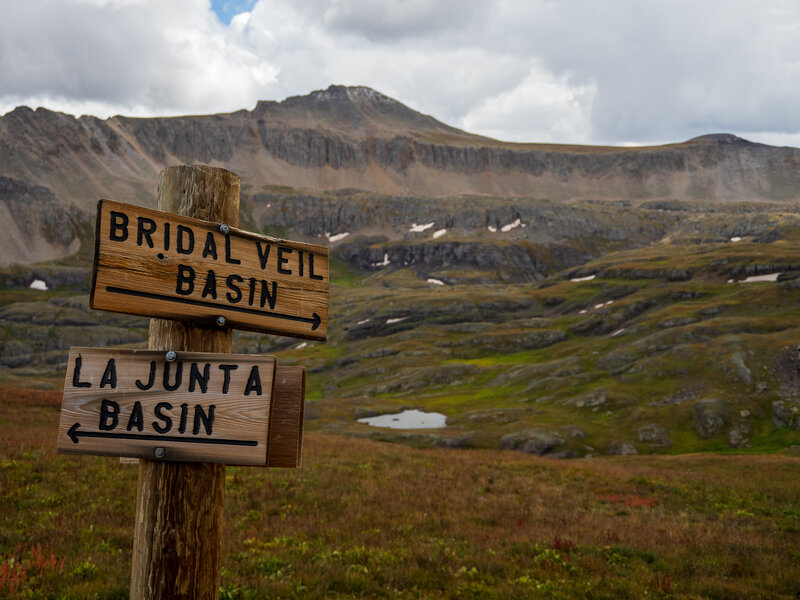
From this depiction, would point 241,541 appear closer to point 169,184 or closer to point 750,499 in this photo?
point 169,184

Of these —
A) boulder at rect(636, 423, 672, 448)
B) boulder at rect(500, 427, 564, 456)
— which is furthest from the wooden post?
boulder at rect(636, 423, 672, 448)

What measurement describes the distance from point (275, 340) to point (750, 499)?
134486 mm

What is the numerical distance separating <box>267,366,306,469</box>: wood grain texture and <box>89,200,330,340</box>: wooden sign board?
0.43 meters

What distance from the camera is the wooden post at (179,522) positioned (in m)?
4.30

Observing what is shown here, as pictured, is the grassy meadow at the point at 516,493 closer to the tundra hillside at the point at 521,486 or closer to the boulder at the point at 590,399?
the tundra hillside at the point at 521,486

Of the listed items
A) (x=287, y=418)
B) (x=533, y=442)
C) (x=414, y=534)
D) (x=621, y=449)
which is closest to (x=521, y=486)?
(x=414, y=534)

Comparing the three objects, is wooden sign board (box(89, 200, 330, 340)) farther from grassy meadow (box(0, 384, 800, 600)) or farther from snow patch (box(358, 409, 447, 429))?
snow patch (box(358, 409, 447, 429))

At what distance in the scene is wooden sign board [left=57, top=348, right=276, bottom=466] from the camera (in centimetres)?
426

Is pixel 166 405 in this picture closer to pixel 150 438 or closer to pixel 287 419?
pixel 150 438

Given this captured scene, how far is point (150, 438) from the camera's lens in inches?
169

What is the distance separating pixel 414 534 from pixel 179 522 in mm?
8896

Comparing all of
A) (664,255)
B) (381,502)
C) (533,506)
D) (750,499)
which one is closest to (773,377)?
(750,499)

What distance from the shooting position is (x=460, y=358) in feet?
353

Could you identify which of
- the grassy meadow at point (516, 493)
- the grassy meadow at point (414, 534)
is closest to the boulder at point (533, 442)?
the grassy meadow at point (516, 493)
